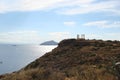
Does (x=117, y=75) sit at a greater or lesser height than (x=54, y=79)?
greater

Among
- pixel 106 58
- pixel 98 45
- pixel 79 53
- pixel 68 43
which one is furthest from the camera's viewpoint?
pixel 68 43

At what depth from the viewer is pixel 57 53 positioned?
36.2m

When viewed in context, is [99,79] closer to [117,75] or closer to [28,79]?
[117,75]

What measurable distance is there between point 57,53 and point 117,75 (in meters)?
25.8

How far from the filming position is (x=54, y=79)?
15.7 meters

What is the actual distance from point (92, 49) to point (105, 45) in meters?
3.31

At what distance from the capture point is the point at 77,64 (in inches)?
1054

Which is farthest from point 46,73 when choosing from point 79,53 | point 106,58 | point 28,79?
point 79,53

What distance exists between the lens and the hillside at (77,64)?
1383cm

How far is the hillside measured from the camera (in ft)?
45.4

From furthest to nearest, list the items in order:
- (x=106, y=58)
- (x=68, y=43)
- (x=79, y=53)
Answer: (x=68, y=43), (x=79, y=53), (x=106, y=58)

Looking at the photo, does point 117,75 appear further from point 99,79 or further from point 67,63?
point 67,63

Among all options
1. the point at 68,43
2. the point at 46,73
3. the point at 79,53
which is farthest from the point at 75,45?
the point at 46,73

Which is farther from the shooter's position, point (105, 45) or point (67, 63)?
point (105, 45)
